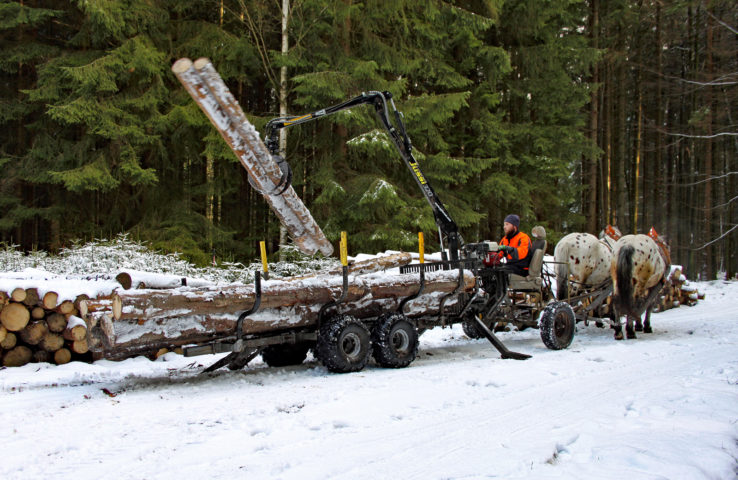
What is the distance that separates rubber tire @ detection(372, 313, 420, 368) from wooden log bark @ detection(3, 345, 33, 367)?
4.29 m

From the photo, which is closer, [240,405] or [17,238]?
[240,405]

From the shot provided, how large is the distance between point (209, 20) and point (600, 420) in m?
19.6

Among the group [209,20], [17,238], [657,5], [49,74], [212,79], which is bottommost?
[17,238]

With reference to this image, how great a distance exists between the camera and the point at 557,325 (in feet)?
27.8

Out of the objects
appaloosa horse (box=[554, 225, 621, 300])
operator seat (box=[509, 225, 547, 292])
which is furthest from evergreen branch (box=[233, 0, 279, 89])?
operator seat (box=[509, 225, 547, 292])

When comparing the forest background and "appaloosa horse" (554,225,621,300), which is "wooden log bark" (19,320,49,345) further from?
"appaloosa horse" (554,225,621,300)

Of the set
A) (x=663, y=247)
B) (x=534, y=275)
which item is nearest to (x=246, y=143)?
(x=534, y=275)

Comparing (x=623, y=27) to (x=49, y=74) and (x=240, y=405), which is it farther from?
(x=240, y=405)

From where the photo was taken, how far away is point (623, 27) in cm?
2709

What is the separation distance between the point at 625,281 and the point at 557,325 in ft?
6.11

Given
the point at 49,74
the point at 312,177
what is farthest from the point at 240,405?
the point at 49,74

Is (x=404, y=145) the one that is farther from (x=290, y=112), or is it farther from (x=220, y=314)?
(x=290, y=112)

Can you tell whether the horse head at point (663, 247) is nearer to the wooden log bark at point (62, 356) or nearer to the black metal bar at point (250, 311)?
the black metal bar at point (250, 311)

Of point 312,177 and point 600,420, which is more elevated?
point 312,177
